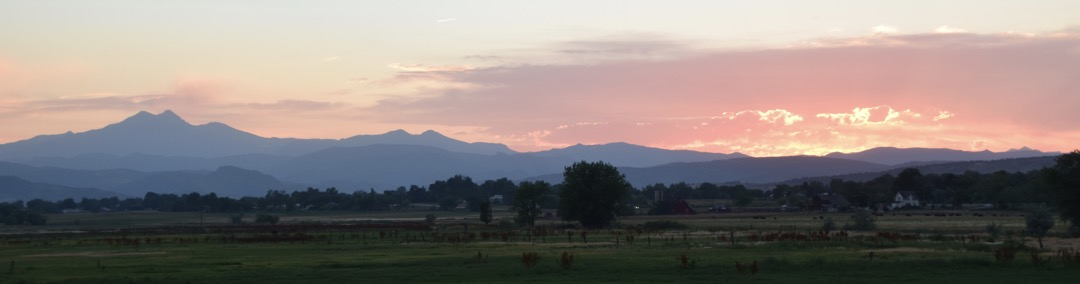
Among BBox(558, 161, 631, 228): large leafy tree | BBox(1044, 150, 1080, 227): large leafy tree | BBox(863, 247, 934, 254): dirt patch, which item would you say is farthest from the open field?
BBox(558, 161, 631, 228): large leafy tree

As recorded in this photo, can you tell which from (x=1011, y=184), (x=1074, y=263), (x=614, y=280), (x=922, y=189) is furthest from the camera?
(x=922, y=189)

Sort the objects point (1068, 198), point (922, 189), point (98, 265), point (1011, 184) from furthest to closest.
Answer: point (922, 189) < point (1011, 184) < point (1068, 198) < point (98, 265)

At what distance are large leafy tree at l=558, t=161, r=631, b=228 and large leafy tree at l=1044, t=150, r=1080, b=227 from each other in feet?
142

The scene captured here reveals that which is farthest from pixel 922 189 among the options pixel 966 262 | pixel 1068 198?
pixel 966 262

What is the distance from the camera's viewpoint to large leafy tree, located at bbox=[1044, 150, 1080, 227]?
81562 mm

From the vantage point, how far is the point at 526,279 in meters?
42.4

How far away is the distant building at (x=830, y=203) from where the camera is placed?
554ft

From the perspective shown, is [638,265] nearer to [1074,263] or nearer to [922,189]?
[1074,263]

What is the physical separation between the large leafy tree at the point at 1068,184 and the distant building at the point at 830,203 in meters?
82.2

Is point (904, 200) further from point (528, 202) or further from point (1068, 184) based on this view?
point (1068, 184)

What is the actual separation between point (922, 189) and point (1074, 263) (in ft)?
488

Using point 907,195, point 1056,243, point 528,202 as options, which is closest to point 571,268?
point 1056,243

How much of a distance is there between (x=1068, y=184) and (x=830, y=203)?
302 feet

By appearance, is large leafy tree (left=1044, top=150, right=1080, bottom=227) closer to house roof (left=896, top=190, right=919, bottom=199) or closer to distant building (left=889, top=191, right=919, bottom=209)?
distant building (left=889, top=191, right=919, bottom=209)
